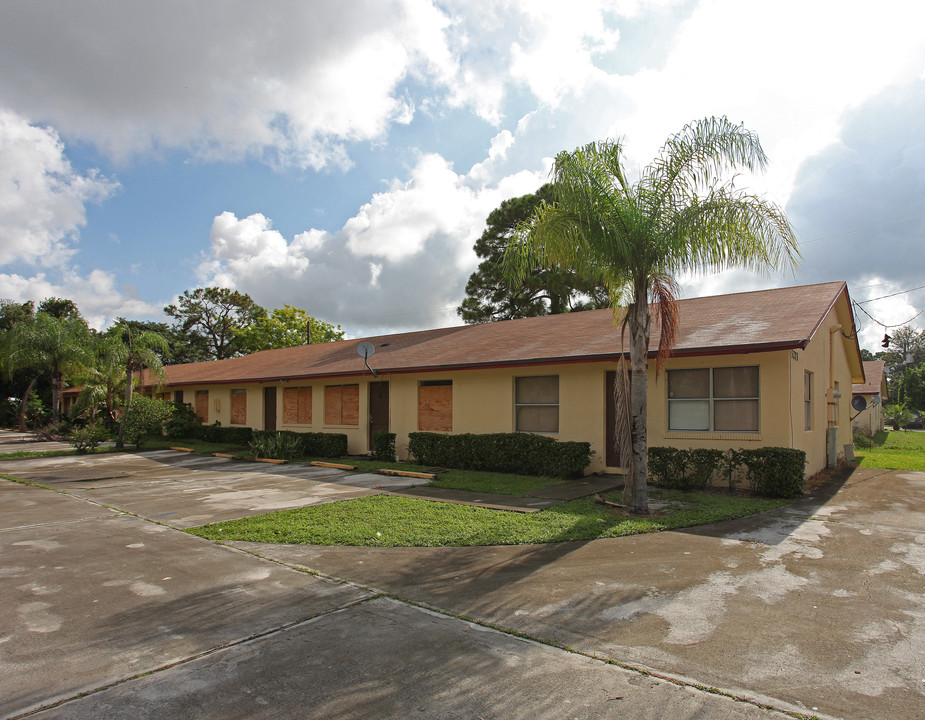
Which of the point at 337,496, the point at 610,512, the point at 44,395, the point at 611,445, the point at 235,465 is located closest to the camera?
the point at 610,512

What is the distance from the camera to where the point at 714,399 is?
11.3 metres

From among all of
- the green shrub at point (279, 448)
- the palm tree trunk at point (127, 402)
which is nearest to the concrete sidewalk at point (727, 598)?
the green shrub at point (279, 448)

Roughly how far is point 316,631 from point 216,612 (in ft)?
3.22

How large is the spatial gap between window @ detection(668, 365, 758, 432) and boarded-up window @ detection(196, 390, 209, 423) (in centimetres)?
2036

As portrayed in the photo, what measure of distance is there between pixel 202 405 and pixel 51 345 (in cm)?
803

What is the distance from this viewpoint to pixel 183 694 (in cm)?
343

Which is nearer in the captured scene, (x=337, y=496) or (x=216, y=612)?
(x=216, y=612)

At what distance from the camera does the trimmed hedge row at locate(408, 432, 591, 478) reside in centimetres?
1212

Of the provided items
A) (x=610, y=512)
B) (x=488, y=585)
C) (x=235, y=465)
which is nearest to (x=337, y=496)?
(x=610, y=512)

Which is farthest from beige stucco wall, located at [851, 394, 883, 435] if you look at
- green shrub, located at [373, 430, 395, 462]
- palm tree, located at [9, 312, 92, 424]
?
palm tree, located at [9, 312, 92, 424]

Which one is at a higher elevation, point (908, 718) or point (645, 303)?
point (645, 303)

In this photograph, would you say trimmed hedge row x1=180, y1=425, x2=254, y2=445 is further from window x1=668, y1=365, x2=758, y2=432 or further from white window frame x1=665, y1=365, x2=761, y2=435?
window x1=668, y1=365, x2=758, y2=432

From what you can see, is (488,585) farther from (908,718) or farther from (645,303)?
(645,303)

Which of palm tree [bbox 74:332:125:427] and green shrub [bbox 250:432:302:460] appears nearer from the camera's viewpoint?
green shrub [bbox 250:432:302:460]
